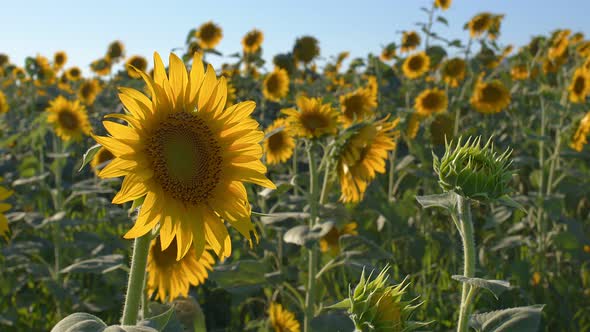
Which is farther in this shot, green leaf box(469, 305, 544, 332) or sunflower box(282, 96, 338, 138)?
sunflower box(282, 96, 338, 138)

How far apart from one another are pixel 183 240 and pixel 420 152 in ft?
8.92

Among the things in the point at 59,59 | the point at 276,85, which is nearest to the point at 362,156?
the point at 276,85

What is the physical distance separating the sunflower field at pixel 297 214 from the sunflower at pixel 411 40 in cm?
2

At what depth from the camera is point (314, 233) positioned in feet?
7.27

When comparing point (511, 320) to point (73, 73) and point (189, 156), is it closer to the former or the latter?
point (189, 156)

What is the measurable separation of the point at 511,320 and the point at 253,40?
5.62 metres

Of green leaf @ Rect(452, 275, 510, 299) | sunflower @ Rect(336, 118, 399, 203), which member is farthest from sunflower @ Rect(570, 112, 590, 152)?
green leaf @ Rect(452, 275, 510, 299)

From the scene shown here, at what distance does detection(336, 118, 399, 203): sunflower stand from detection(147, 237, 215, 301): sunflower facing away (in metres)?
0.68

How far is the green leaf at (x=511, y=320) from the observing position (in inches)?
49.8

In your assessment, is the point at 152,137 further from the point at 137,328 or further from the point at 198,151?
the point at 137,328

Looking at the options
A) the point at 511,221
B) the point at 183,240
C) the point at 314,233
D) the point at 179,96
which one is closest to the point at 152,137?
the point at 179,96

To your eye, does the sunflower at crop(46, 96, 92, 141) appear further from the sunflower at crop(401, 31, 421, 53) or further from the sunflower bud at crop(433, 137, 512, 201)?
the sunflower bud at crop(433, 137, 512, 201)

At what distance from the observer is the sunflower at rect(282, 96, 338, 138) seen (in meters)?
2.60

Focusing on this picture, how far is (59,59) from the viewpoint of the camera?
999 centimetres
